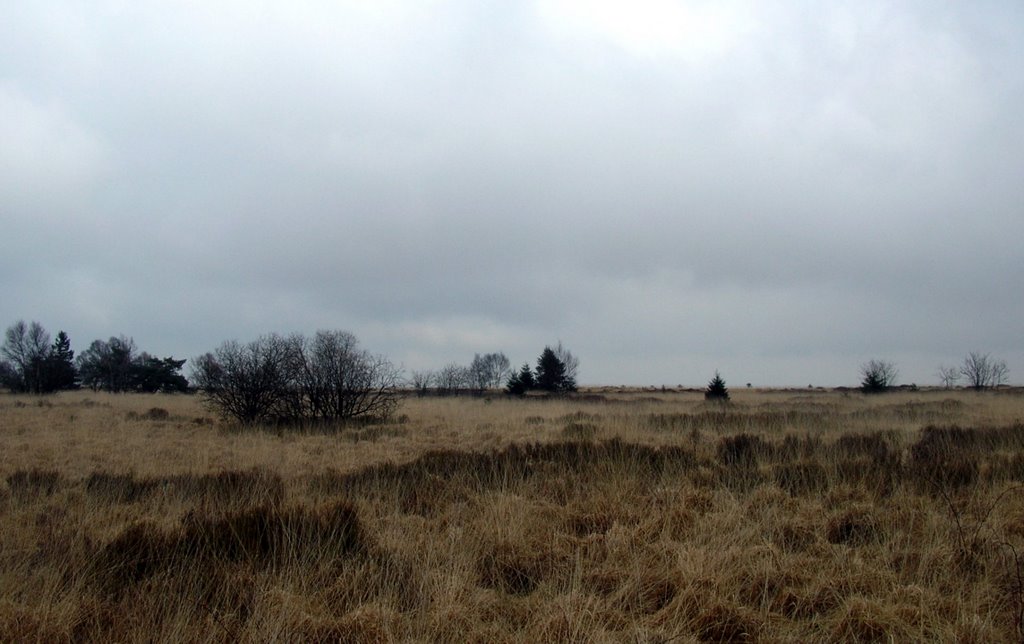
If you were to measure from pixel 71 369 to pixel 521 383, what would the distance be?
4612cm

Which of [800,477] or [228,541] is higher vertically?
[800,477]

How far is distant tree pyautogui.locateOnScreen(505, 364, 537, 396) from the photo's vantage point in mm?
40969

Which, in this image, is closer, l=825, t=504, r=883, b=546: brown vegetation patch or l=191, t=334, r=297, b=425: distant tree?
l=825, t=504, r=883, b=546: brown vegetation patch

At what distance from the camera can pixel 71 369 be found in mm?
54812

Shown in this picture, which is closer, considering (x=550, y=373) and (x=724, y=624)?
(x=724, y=624)

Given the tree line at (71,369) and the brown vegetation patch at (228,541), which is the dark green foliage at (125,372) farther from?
the brown vegetation patch at (228,541)

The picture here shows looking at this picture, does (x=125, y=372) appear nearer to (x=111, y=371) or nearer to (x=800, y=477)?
(x=111, y=371)

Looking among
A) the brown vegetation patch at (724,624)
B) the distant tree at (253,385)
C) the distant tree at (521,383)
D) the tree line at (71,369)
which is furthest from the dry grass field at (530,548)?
the tree line at (71,369)

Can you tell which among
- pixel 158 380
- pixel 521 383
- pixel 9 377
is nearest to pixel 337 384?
pixel 521 383

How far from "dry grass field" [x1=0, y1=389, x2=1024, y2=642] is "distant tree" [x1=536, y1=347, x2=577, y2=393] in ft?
123

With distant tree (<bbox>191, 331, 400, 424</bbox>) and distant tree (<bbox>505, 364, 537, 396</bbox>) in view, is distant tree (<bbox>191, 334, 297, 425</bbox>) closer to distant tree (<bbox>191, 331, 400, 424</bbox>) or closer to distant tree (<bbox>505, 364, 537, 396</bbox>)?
distant tree (<bbox>191, 331, 400, 424</bbox>)

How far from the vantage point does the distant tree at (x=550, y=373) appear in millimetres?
45875

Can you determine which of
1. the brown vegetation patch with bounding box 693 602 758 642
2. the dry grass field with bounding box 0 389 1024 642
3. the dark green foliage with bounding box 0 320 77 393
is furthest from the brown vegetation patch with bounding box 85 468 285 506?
the dark green foliage with bounding box 0 320 77 393

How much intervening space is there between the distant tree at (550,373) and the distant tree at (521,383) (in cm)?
75
